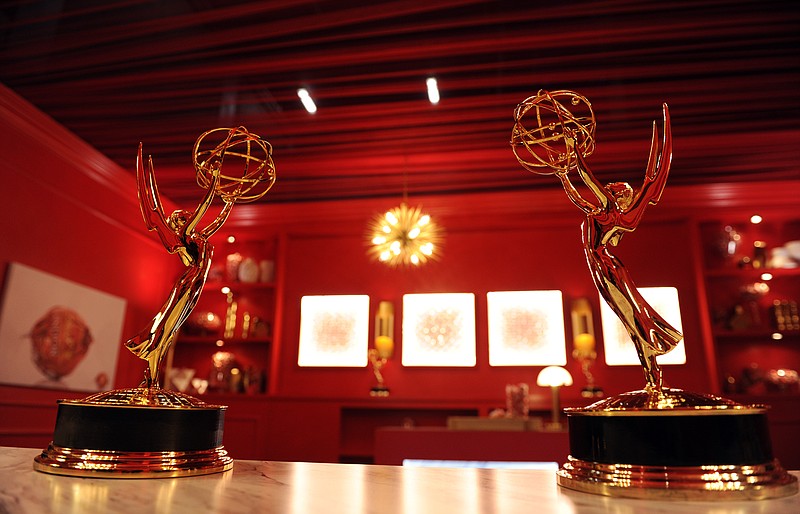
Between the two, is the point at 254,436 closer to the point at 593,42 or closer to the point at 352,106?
the point at 352,106

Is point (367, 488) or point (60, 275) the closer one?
point (367, 488)

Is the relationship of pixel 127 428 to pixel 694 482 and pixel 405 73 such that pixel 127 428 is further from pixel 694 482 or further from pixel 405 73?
pixel 405 73

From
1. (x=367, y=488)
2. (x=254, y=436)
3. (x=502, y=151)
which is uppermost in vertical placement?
(x=502, y=151)

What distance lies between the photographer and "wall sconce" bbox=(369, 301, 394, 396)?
178 inches

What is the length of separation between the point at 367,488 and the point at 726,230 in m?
4.89

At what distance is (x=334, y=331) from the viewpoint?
190 inches

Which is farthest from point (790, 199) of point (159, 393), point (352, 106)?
point (159, 393)

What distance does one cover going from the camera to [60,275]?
11.8 feet

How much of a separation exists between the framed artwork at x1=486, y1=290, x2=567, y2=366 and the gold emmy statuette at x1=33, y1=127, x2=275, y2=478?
3995 millimetres

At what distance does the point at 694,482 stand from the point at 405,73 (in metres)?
2.91

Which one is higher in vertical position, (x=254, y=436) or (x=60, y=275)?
(x=60, y=275)

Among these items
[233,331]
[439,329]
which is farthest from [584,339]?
[233,331]

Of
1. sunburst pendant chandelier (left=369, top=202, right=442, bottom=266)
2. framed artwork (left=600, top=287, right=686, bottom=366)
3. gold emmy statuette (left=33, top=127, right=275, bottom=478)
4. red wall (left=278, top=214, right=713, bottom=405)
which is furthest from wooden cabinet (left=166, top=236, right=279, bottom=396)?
gold emmy statuette (left=33, top=127, right=275, bottom=478)

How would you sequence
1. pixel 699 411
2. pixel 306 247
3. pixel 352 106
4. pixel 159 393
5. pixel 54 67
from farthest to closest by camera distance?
pixel 306 247 → pixel 352 106 → pixel 54 67 → pixel 159 393 → pixel 699 411
